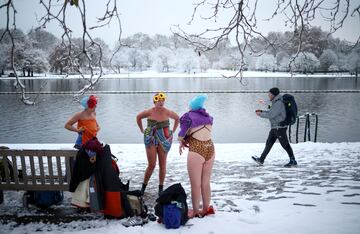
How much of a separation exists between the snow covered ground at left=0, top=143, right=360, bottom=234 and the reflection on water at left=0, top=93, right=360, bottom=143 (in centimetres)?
714

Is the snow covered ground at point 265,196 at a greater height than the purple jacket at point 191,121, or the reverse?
the purple jacket at point 191,121

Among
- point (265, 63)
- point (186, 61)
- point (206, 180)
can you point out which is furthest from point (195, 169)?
point (186, 61)

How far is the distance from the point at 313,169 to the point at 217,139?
27.0ft

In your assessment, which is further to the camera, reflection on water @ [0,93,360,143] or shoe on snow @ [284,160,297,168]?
reflection on water @ [0,93,360,143]

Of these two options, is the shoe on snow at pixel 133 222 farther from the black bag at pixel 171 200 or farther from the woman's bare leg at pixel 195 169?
the woman's bare leg at pixel 195 169

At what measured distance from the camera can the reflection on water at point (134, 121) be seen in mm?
14970

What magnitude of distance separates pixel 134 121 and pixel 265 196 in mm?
14456

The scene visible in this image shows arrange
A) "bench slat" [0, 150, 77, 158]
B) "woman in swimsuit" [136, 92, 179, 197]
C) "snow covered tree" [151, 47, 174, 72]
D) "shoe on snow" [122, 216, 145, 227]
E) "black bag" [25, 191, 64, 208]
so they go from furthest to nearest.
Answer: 1. "snow covered tree" [151, 47, 174, 72]
2. "woman in swimsuit" [136, 92, 179, 197]
3. "black bag" [25, 191, 64, 208]
4. "bench slat" [0, 150, 77, 158]
5. "shoe on snow" [122, 216, 145, 227]

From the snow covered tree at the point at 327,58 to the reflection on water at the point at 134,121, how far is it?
5662cm

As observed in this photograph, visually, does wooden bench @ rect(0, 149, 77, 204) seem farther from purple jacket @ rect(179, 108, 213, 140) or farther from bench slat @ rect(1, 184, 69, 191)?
purple jacket @ rect(179, 108, 213, 140)

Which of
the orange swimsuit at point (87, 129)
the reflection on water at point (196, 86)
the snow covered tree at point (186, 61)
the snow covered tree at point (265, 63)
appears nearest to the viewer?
the orange swimsuit at point (87, 129)

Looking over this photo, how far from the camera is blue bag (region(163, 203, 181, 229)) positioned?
394 centimetres

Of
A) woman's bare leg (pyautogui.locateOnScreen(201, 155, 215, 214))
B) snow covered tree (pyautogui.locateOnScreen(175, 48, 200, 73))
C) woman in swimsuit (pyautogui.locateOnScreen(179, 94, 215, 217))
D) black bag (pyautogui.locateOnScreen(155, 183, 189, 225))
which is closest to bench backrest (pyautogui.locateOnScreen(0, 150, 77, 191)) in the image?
black bag (pyautogui.locateOnScreen(155, 183, 189, 225))

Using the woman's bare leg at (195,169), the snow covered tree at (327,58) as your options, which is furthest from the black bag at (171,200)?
the snow covered tree at (327,58)
